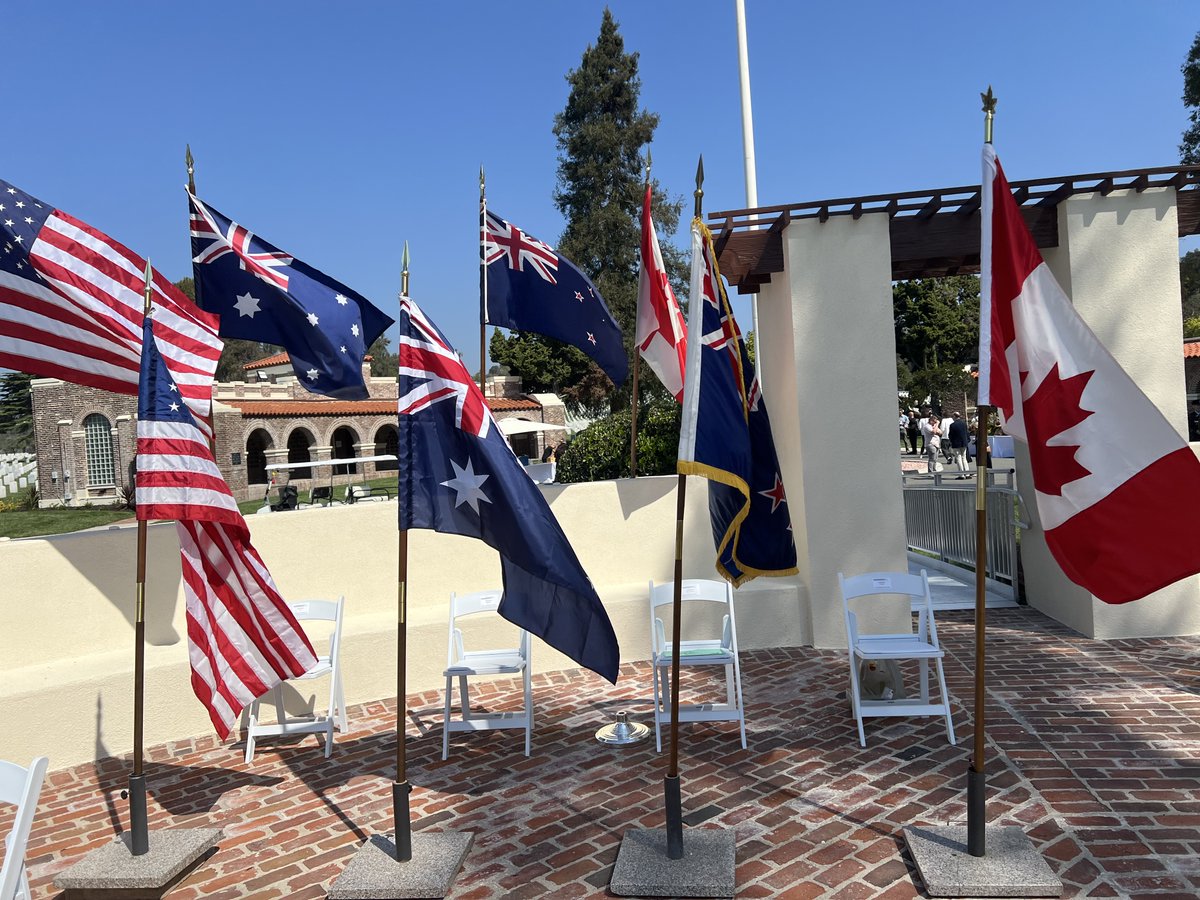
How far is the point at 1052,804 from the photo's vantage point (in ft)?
14.6

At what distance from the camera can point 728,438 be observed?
4.02 metres

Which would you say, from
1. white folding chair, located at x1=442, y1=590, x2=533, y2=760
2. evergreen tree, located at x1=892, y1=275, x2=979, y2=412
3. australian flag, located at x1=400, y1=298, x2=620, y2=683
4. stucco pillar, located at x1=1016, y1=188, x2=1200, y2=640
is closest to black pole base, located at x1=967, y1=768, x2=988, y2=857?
australian flag, located at x1=400, y1=298, x2=620, y2=683

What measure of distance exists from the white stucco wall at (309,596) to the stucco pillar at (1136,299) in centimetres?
315

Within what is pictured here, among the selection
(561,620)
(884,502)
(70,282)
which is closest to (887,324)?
(884,502)

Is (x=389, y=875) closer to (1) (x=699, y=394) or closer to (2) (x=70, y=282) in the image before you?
(1) (x=699, y=394)

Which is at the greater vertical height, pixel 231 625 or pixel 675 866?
pixel 231 625

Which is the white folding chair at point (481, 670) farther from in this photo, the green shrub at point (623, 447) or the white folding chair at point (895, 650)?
the green shrub at point (623, 447)

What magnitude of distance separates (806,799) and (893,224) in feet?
17.6

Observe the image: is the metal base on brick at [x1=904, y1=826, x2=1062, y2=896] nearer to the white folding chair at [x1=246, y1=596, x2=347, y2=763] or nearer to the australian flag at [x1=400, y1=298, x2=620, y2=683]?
the australian flag at [x1=400, y1=298, x2=620, y2=683]

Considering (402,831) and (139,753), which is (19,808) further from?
(402,831)

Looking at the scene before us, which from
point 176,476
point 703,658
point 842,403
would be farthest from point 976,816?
point 842,403

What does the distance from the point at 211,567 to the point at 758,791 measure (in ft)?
10.9

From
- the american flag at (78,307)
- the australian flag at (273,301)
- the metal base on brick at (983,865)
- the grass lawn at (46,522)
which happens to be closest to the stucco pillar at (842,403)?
the metal base on brick at (983,865)

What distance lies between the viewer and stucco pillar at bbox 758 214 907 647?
782 centimetres
